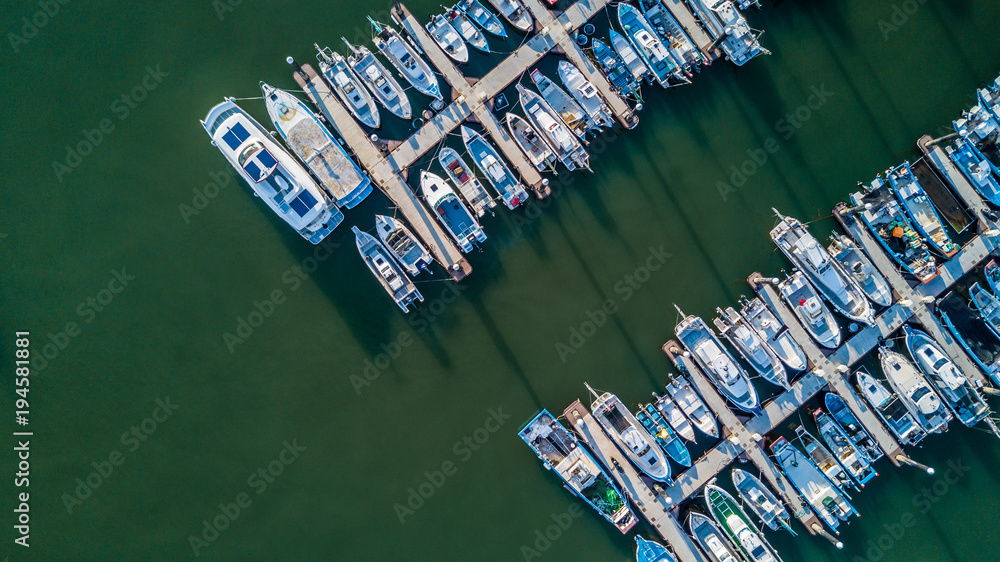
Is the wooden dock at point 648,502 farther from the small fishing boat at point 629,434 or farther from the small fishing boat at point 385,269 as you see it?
the small fishing boat at point 385,269

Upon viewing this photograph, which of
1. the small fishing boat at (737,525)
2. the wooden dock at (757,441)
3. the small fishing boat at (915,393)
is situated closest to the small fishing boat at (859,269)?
the small fishing boat at (915,393)

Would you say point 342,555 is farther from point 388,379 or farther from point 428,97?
point 428,97

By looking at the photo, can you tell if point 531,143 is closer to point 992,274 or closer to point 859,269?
point 859,269

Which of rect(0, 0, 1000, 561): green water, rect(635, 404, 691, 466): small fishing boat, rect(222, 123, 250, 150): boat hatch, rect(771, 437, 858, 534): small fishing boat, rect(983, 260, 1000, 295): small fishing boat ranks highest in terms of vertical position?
rect(222, 123, 250, 150): boat hatch

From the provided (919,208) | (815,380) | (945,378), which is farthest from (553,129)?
(945,378)

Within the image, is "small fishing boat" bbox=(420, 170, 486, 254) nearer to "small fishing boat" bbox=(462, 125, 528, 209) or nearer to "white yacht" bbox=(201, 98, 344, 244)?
"small fishing boat" bbox=(462, 125, 528, 209)

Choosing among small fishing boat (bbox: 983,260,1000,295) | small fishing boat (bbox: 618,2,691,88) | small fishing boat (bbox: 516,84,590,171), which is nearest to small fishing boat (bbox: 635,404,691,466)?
small fishing boat (bbox: 516,84,590,171)
